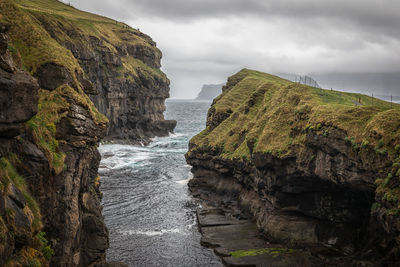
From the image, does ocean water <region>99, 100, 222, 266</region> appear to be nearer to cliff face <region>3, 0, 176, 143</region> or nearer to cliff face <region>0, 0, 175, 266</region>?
cliff face <region>0, 0, 175, 266</region>

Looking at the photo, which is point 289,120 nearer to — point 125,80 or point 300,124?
point 300,124

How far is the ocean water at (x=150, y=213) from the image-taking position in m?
39.5

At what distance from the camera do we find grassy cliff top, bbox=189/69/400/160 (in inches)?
1310

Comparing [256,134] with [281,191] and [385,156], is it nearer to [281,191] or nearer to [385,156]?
[281,191]

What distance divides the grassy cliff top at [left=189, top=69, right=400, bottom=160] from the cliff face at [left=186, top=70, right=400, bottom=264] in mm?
126

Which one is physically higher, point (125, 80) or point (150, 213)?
point (125, 80)

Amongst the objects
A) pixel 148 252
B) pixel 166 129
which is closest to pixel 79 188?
pixel 148 252

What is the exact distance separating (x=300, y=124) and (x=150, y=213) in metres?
24.6

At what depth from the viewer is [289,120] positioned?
4712 centimetres

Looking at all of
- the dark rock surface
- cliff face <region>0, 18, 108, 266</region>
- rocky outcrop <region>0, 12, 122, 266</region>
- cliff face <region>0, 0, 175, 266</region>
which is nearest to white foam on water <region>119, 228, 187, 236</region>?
rocky outcrop <region>0, 12, 122, 266</region>

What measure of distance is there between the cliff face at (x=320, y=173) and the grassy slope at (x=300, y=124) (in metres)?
0.10

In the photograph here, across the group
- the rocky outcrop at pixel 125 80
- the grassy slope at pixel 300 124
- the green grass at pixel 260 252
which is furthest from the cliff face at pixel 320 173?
the rocky outcrop at pixel 125 80

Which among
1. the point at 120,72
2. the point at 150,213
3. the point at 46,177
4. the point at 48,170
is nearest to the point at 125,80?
the point at 120,72

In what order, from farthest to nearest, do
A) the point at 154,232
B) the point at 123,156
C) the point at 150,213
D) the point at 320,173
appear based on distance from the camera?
the point at 123,156, the point at 150,213, the point at 154,232, the point at 320,173
